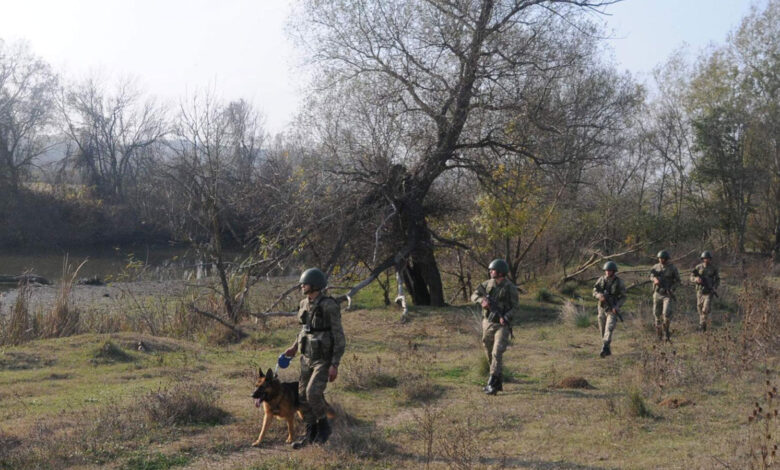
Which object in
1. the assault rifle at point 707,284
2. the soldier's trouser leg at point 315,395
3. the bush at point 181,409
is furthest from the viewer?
the assault rifle at point 707,284

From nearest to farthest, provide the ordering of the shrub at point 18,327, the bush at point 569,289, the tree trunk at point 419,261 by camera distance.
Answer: the shrub at point 18,327 < the tree trunk at point 419,261 < the bush at point 569,289

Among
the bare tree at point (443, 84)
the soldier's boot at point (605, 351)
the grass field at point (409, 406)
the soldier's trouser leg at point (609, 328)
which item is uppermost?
the bare tree at point (443, 84)

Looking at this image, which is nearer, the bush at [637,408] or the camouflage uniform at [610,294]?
the bush at [637,408]

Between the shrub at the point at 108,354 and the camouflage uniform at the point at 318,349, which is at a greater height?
the camouflage uniform at the point at 318,349

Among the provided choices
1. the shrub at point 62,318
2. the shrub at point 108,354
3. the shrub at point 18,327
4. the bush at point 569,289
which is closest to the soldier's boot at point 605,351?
the shrub at point 108,354

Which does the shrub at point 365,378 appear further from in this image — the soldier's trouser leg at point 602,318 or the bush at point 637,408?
the soldier's trouser leg at point 602,318

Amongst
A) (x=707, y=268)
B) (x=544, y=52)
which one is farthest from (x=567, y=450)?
(x=544, y=52)

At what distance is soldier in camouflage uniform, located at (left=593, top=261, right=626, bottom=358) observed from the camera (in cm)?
1224

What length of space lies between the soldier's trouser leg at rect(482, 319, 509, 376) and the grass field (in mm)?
451

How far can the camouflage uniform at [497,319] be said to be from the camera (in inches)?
375

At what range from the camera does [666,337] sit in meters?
13.2

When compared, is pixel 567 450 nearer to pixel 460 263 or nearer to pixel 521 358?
pixel 521 358

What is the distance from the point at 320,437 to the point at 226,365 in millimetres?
5345

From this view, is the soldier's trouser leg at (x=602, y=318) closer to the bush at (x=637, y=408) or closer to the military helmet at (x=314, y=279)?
the bush at (x=637, y=408)
